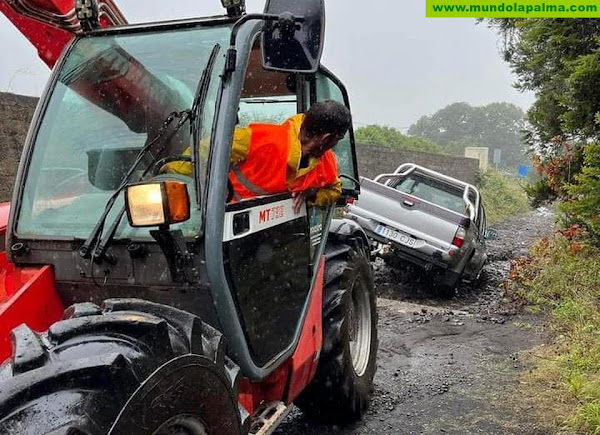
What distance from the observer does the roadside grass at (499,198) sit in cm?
2353

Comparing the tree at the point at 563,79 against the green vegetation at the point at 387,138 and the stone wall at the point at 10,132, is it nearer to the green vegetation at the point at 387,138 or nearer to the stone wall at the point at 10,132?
the stone wall at the point at 10,132

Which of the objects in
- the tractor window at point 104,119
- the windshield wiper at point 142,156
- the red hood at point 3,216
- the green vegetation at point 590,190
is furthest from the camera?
the green vegetation at point 590,190

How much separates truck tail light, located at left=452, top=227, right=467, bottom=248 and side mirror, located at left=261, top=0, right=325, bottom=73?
21.0 ft

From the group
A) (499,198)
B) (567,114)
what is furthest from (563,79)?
(499,198)

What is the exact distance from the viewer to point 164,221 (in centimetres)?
206

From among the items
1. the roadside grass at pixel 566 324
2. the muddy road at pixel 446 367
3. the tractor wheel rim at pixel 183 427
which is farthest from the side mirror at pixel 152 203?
the roadside grass at pixel 566 324

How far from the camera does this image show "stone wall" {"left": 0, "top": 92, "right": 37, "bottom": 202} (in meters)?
6.80

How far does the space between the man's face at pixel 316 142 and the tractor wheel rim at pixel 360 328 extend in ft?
4.51

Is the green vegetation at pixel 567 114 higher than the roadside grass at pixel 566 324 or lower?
higher

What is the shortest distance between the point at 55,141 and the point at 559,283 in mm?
6267

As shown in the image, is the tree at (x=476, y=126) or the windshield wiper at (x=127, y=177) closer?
the windshield wiper at (x=127, y=177)

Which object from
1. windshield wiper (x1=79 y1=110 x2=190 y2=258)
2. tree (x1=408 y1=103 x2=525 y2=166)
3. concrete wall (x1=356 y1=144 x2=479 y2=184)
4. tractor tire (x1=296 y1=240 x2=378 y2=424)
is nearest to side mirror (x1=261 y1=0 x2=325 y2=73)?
windshield wiper (x1=79 y1=110 x2=190 y2=258)

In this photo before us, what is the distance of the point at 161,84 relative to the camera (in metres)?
2.66

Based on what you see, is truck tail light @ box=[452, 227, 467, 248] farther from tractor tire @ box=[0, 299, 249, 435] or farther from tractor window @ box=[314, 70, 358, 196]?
tractor tire @ box=[0, 299, 249, 435]
